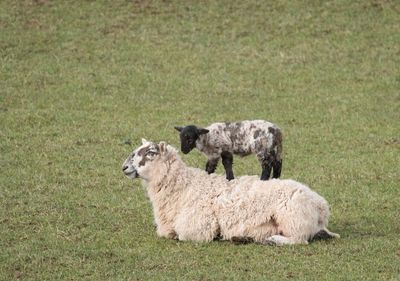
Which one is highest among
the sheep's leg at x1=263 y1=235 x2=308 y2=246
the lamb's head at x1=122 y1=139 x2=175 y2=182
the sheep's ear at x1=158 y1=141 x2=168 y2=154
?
the sheep's ear at x1=158 y1=141 x2=168 y2=154

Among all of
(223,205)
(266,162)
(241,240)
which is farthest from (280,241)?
(266,162)

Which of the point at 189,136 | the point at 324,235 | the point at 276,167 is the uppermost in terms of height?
the point at 189,136

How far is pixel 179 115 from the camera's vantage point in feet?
74.8

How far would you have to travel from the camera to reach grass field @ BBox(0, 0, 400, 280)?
39.3 ft

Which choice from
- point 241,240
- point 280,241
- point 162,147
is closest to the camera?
point 280,241

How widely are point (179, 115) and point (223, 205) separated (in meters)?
10.1

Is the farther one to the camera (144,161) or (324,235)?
(144,161)

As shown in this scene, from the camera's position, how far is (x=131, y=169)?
43.1 ft

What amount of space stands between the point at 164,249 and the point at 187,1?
19.5 meters

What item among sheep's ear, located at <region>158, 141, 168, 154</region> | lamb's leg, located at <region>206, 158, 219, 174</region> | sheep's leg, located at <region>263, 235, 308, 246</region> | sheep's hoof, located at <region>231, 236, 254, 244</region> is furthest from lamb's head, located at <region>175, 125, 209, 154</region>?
sheep's leg, located at <region>263, 235, 308, 246</region>

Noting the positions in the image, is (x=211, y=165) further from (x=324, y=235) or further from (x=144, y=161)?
(x=324, y=235)

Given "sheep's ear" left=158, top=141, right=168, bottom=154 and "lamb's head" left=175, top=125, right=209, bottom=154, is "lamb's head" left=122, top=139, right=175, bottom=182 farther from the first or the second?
"lamb's head" left=175, top=125, right=209, bottom=154

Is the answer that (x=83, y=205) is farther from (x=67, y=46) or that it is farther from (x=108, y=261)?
(x=67, y=46)

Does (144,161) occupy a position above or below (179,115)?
above
